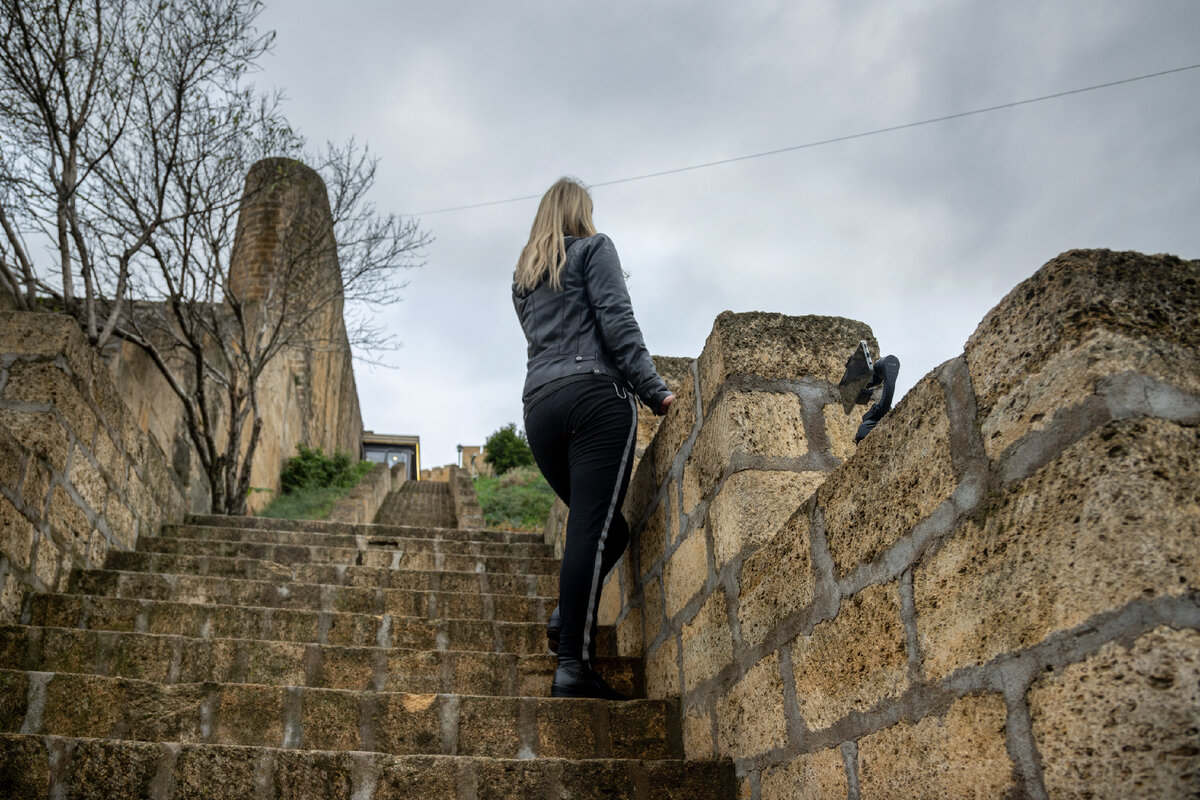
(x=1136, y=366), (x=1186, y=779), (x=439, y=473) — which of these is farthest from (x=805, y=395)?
(x=439, y=473)

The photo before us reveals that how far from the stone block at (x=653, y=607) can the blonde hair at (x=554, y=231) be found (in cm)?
107

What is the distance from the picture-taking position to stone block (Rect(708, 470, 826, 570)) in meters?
2.45

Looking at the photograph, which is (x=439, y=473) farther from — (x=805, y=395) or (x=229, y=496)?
(x=805, y=395)

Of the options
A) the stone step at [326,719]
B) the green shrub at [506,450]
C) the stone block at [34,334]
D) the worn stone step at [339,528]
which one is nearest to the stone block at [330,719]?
the stone step at [326,719]

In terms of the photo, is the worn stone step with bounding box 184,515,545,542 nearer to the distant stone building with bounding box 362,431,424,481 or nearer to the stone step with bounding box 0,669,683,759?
the stone step with bounding box 0,669,683,759

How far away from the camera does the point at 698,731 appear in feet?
8.86

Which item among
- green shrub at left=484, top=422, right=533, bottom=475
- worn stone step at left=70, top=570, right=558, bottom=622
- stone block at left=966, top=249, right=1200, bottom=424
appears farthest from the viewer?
green shrub at left=484, top=422, right=533, bottom=475

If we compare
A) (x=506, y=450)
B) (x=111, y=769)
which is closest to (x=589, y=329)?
(x=111, y=769)

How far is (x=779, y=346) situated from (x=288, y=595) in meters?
2.38

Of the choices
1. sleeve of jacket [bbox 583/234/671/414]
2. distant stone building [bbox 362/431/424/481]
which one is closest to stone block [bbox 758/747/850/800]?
sleeve of jacket [bbox 583/234/671/414]

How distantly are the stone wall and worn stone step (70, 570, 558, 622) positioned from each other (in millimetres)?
1682

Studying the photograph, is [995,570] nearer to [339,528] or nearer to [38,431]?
[38,431]

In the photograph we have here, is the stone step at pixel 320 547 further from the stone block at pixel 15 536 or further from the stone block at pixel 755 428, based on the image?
the stone block at pixel 755 428

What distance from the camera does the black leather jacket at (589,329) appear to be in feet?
9.80
